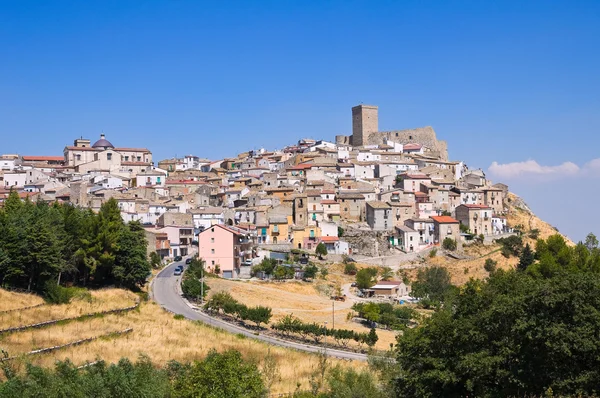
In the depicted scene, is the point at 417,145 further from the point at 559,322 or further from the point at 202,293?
the point at 559,322

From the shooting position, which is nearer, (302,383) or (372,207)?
(302,383)

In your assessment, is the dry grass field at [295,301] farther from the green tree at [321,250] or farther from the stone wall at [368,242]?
the stone wall at [368,242]

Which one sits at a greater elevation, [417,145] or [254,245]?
[417,145]

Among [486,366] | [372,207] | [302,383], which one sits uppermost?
[372,207]

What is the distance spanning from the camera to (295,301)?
46.0 m

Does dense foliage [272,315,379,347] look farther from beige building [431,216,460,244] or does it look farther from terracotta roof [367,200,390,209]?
beige building [431,216,460,244]

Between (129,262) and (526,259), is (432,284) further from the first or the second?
(129,262)

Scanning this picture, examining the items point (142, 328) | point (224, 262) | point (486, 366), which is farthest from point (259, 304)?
point (486, 366)

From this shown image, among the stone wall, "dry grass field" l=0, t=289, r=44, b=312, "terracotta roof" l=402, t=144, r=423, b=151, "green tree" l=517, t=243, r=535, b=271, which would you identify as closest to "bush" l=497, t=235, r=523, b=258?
"green tree" l=517, t=243, r=535, b=271

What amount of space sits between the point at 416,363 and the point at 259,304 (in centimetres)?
2305

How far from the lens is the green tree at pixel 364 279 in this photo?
53062 millimetres

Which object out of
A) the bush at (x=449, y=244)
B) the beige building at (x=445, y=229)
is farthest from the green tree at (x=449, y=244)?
the beige building at (x=445, y=229)

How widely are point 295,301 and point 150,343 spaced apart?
18338 millimetres

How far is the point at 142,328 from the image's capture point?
103 feet
